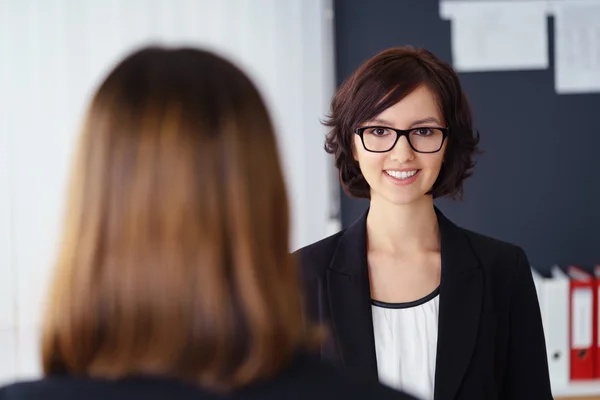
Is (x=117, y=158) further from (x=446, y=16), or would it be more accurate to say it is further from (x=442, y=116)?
(x=446, y=16)

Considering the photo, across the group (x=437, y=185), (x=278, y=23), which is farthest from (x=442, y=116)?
(x=278, y=23)

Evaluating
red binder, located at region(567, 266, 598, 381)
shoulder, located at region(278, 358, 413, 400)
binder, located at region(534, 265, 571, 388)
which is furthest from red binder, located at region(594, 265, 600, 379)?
shoulder, located at region(278, 358, 413, 400)

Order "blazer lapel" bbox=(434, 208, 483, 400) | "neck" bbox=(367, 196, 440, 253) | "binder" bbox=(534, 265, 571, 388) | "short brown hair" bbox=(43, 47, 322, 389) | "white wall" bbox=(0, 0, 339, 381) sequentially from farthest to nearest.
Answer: "white wall" bbox=(0, 0, 339, 381) < "binder" bbox=(534, 265, 571, 388) < "neck" bbox=(367, 196, 440, 253) < "blazer lapel" bbox=(434, 208, 483, 400) < "short brown hair" bbox=(43, 47, 322, 389)

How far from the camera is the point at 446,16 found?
2703mm

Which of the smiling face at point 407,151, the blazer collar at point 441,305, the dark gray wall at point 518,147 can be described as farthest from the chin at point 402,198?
the dark gray wall at point 518,147

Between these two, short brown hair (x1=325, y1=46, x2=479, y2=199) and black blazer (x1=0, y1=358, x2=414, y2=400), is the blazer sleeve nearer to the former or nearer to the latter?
short brown hair (x1=325, y1=46, x2=479, y2=199)

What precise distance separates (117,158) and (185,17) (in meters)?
2.07

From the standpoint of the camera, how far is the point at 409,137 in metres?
1.38

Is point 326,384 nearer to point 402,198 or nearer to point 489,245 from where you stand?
point 402,198

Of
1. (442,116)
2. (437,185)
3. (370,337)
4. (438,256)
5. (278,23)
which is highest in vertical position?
(278,23)

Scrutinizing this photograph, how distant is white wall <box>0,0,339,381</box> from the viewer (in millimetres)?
2652

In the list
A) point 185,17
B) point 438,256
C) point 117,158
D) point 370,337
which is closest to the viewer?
point 117,158

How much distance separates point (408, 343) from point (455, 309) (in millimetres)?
106

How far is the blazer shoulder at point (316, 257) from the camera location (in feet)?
4.75
